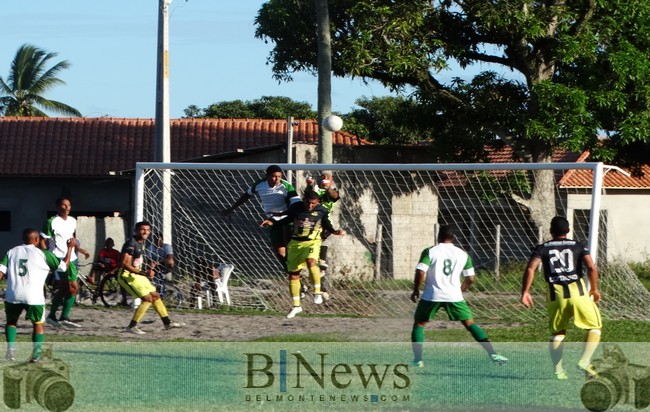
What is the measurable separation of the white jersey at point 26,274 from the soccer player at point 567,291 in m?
5.08

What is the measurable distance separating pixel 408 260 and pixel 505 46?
715cm

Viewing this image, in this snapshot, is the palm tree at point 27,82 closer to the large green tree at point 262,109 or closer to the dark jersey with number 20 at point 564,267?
the large green tree at point 262,109

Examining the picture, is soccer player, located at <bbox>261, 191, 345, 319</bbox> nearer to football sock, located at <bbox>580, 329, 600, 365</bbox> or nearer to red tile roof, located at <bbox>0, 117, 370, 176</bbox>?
football sock, located at <bbox>580, 329, 600, 365</bbox>

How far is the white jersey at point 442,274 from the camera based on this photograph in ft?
37.6

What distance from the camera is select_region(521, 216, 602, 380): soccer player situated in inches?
420

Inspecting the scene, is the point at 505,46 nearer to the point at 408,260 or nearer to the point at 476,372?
the point at 408,260

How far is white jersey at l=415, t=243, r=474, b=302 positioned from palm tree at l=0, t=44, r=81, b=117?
4273cm

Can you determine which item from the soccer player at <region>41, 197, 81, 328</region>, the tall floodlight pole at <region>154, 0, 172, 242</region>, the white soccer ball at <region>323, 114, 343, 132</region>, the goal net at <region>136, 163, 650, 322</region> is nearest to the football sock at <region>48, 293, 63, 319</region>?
the soccer player at <region>41, 197, 81, 328</region>

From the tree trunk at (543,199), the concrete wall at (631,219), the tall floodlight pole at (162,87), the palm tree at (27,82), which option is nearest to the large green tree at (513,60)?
the tree trunk at (543,199)

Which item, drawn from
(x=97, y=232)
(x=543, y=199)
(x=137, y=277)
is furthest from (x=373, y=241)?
(x=97, y=232)

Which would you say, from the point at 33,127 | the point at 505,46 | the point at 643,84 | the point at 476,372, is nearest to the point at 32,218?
the point at 33,127

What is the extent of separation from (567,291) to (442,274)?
1.30 m

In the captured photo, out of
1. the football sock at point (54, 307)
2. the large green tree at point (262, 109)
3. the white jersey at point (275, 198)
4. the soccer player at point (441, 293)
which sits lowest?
the football sock at point (54, 307)

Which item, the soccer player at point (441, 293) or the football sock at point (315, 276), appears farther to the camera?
the football sock at point (315, 276)
